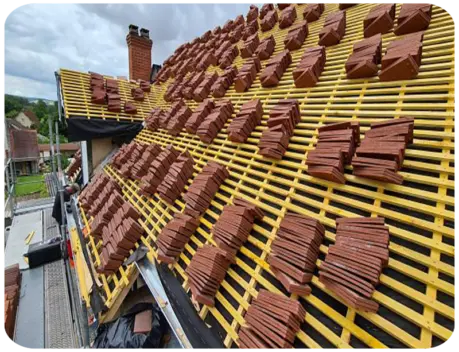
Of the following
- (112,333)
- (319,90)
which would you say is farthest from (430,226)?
(112,333)

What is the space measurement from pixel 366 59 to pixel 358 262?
8.77 feet

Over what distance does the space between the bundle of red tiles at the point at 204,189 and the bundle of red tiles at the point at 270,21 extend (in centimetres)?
481

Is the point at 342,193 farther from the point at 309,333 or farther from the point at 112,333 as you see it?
the point at 112,333

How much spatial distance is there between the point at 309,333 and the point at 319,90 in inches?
127

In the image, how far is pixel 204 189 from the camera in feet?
11.5

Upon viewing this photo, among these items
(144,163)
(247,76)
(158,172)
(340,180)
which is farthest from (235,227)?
(247,76)

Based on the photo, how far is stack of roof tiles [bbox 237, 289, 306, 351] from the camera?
74.3 inches

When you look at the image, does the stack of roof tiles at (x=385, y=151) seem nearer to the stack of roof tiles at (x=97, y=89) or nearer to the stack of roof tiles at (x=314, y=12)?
A: the stack of roof tiles at (x=314, y=12)

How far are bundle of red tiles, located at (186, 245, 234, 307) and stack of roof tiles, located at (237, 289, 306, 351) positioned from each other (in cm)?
53

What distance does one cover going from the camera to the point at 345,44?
3.93m

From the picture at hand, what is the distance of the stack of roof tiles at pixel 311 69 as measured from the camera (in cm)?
362

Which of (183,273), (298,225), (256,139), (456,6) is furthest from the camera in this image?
(256,139)

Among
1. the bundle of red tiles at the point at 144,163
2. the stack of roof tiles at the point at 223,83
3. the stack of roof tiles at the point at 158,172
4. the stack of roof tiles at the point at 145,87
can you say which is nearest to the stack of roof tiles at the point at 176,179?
the stack of roof tiles at the point at 158,172

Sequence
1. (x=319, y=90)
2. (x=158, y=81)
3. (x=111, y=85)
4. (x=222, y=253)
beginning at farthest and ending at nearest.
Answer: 1. (x=158, y=81)
2. (x=111, y=85)
3. (x=319, y=90)
4. (x=222, y=253)
